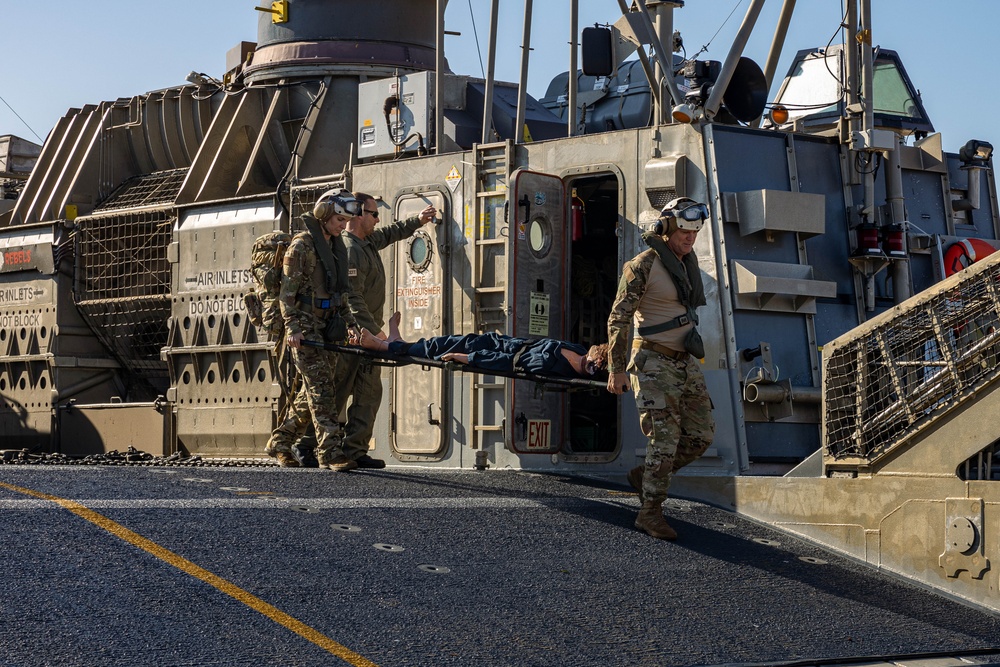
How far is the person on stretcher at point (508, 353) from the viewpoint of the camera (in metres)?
8.73

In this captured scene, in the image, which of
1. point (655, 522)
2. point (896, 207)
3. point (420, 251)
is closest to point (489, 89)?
point (420, 251)

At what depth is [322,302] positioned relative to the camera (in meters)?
Answer: 10.3

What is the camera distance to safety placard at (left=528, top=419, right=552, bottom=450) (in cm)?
1020

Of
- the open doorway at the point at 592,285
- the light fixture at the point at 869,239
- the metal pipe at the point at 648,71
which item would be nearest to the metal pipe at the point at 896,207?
the light fixture at the point at 869,239

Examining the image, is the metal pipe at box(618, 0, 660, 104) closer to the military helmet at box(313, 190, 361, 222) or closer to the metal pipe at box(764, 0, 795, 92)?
the metal pipe at box(764, 0, 795, 92)

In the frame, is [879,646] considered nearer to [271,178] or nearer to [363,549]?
[363,549]

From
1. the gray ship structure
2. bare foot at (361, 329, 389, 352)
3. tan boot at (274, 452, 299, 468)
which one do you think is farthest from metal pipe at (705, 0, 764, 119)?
tan boot at (274, 452, 299, 468)

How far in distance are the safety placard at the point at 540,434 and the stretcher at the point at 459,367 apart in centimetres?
85

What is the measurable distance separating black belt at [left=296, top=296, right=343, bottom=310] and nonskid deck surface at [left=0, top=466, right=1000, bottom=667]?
1.76 metres

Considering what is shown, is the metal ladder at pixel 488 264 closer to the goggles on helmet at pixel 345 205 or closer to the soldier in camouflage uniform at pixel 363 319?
the soldier in camouflage uniform at pixel 363 319

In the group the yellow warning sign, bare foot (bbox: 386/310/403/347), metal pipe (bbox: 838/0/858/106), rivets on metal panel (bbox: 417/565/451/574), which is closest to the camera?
rivets on metal panel (bbox: 417/565/451/574)

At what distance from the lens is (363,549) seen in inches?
278

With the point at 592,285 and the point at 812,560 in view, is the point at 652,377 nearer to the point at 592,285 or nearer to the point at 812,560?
the point at 812,560

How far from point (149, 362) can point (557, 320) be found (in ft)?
20.5
